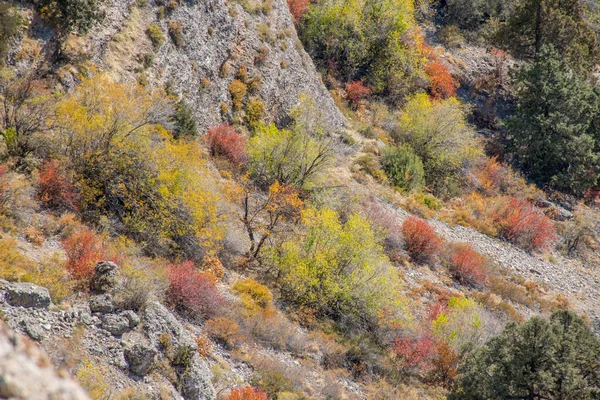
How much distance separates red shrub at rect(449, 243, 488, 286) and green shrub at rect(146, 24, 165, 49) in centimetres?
1541

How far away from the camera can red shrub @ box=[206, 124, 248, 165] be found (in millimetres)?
20750

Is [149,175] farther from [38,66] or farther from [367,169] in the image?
[367,169]

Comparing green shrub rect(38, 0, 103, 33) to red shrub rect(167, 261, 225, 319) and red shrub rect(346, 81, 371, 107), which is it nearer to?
red shrub rect(167, 261, 225, 319)

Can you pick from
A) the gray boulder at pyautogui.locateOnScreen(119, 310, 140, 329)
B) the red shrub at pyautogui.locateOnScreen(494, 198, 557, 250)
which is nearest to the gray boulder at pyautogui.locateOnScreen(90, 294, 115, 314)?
the gray boulder at pyautogui.locateOnScreen(119, 310, 140, 329)

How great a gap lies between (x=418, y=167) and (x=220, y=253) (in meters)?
15.4

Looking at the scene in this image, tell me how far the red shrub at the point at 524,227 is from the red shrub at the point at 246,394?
66.3 feet

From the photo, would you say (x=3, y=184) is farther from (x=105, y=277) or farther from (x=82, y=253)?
(x=105, y=277)

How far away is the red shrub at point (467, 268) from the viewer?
21375 millimetres

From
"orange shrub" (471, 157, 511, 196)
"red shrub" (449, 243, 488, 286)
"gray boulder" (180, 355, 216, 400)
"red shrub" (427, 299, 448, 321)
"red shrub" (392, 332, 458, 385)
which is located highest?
"orange shrub" (471, 157, 511, 196)

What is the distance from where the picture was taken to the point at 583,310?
22.4 meters

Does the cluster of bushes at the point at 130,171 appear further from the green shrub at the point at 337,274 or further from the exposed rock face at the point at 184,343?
the exposed rock face at the point at 184,343

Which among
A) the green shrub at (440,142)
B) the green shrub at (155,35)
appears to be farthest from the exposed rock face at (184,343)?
the green shrub at (440,142)

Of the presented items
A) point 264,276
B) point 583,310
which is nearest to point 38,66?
point 264,276

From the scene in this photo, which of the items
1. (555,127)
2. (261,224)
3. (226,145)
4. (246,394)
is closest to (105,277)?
(246,394)
